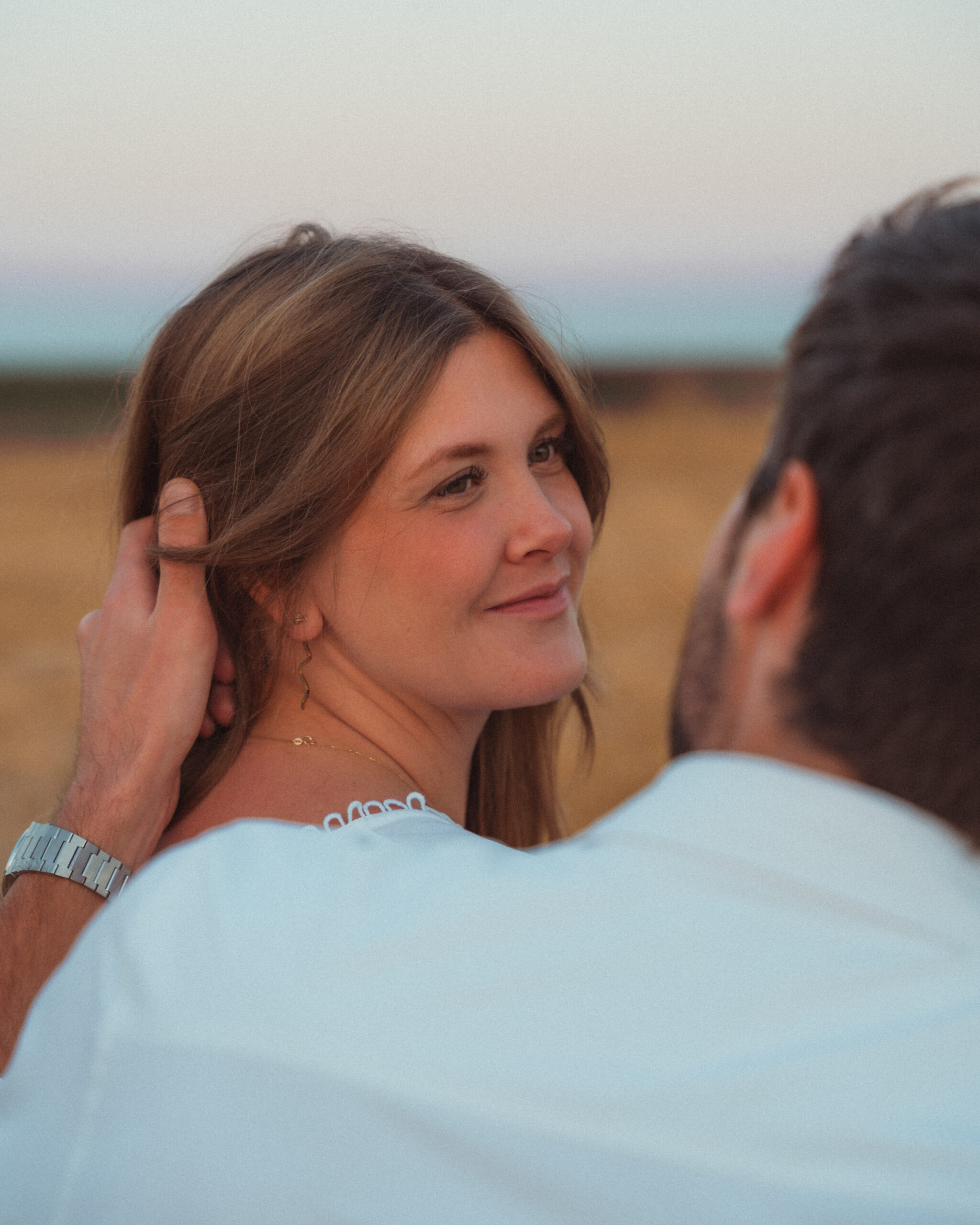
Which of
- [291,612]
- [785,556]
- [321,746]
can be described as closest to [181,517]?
[291,612]

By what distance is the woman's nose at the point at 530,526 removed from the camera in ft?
8.06

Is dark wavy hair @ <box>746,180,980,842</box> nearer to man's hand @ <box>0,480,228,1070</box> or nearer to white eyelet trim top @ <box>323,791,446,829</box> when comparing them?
white eyelet trim top @ <box>323,791,446,829</box>

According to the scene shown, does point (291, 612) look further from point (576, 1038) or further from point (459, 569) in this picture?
point (576, 1038)

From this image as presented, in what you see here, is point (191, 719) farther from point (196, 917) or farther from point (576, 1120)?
point (576, 1120)

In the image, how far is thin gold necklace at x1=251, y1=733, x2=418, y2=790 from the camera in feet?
7.97

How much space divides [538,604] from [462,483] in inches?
11.7

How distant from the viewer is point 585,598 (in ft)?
42.8

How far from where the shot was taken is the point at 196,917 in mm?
1211

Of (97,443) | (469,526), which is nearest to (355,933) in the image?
(469,526)

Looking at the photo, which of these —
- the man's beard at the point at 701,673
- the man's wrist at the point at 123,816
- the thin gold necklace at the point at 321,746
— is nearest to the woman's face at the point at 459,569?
the thin gold necklace at the point at 321,746

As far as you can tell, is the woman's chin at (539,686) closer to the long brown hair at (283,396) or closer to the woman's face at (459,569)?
the woman's face at (459,569)

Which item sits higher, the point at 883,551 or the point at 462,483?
the point at 883,551

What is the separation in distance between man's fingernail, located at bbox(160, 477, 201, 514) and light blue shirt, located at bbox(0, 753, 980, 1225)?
4.52 ft

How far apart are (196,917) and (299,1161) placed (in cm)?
26
